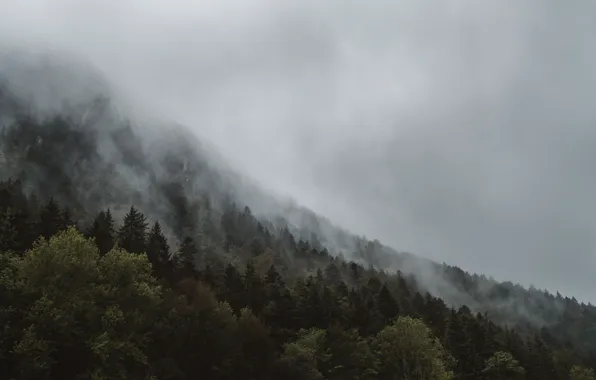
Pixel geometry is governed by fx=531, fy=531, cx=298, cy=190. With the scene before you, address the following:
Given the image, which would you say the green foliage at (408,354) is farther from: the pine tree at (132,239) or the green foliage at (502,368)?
the pine tree at (132,239)

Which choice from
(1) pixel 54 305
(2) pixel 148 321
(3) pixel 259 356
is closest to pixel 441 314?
(3) pixel 259 356

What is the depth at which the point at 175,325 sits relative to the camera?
67.8 meters

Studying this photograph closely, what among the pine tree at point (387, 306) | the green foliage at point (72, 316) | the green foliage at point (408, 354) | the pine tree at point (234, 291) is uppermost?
the pine tree at point (387, 306)

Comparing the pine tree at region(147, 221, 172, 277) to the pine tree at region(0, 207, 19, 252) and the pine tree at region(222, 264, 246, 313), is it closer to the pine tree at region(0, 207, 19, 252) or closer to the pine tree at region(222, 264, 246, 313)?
the pine tree at region(222, 264, 246, 313)

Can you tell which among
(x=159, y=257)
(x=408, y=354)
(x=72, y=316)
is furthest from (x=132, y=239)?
(x=408, y=354)

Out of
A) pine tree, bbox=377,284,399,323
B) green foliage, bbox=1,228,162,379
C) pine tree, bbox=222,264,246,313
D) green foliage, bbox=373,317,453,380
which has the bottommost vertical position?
green foliage, bbox=1,228,162,379

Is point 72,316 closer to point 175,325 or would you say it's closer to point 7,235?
point 175,325

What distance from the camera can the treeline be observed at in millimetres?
53281

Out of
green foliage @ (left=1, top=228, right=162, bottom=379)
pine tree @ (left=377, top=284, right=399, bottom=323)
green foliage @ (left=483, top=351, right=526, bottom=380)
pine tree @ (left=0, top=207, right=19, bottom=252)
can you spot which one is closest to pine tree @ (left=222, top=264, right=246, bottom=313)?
pine tree @ (left=377, top=284, right=399, bottom=323)

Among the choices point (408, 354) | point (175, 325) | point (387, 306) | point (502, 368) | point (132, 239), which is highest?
point (387, 306)

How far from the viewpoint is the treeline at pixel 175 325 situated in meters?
53.3

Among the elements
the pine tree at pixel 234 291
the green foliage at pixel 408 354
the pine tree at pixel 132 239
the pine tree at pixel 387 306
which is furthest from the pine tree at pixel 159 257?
the pine tree at pixel 387 306

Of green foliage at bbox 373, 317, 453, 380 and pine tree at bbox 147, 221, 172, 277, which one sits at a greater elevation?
pine tree at bbox 147, 221, 172, 277

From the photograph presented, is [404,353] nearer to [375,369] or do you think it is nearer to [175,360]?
[375,369]
